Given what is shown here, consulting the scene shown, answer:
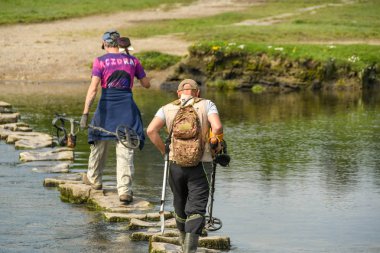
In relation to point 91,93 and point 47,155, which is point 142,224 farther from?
point 47,155

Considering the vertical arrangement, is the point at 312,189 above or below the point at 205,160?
below

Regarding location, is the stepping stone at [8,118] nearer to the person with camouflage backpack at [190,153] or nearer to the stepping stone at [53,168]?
the stepping stone at [53,168]

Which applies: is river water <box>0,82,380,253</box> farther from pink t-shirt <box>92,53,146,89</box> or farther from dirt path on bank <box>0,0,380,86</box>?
dirt path on bank <box>0,0,380,86</box>

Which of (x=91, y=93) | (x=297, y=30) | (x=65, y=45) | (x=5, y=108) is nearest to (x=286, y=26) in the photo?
(x=297, y=30)

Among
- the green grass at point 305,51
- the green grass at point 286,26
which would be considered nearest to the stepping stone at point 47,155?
the green grass at point 305,51

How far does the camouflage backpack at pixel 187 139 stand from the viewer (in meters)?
9.73

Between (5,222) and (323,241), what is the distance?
3.33 m

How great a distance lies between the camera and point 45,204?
41.5ft

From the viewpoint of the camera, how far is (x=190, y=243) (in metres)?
9.70

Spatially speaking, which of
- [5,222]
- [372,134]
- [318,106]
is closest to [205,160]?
[5,222]

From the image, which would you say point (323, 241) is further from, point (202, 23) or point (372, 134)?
point (202, 23)

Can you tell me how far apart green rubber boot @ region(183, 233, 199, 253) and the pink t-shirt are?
3065 millimetres

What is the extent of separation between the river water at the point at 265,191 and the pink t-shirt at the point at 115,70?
1458mm

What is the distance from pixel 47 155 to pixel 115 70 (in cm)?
442
